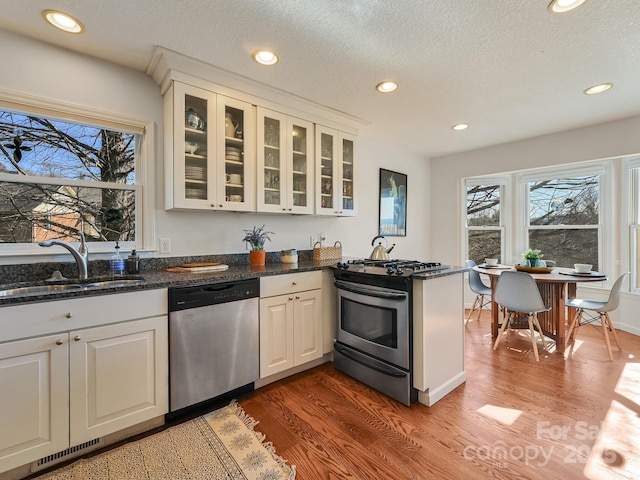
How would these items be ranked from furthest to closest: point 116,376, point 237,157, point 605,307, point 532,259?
1. point 532,259
2. point 605,307
3. point 237,157
4. point 116,376

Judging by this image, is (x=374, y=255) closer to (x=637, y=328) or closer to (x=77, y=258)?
(x=77, y=258)

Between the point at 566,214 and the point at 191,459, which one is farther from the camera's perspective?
the point at 566,214

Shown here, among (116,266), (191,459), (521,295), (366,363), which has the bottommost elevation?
(191,459)

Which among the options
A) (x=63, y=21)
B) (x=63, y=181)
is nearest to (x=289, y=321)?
(x=63, y=181)

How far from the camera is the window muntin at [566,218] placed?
12.6ft

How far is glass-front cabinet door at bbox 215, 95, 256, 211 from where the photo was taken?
233 cm

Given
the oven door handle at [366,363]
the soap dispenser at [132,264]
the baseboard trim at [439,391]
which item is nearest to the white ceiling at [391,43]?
the soap dispenser at [132,264]

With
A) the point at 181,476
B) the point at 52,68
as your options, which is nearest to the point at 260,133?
the point at 52,68

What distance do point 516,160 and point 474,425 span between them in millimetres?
3551

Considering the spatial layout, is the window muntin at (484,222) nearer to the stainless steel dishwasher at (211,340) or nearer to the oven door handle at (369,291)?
the oven door handle at (369,291)

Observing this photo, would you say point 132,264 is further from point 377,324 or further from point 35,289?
point 377,324

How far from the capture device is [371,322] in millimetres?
2295

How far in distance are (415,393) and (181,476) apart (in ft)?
5.05

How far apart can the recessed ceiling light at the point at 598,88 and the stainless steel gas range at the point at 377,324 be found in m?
2.05
